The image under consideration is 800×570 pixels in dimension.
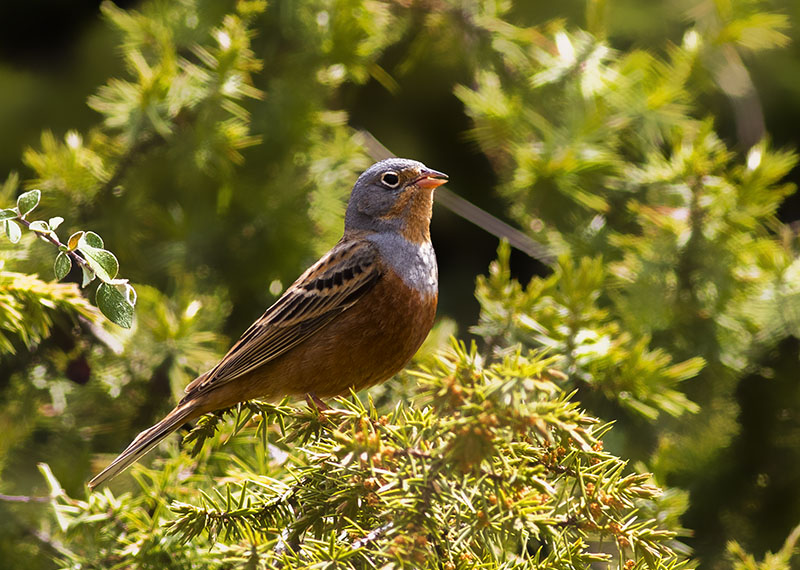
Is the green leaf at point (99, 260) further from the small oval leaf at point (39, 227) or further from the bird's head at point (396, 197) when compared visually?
the bird's head at point (396, 197)

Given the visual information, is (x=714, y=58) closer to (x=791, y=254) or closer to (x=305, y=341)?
(x=791, y=254)

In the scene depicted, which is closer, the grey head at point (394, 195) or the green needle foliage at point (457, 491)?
the green needle foliage at point (457, 491)

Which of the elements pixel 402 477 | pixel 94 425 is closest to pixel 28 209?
pixel 402 477

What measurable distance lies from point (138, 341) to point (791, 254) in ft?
A: 9.37

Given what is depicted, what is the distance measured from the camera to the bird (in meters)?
2.86

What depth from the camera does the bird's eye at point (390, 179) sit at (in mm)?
3490

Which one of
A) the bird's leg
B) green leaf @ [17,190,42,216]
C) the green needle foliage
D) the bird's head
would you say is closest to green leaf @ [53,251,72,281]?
green leaf @ [17,190,42,216]

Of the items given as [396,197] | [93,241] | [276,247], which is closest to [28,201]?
[93,241]

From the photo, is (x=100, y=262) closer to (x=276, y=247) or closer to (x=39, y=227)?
(x=39, y=227)

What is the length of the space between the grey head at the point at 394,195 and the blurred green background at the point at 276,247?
0.49 meters

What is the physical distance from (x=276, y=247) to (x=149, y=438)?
1.31 meters

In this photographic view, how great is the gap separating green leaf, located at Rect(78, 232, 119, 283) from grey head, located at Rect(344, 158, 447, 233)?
1832 mm

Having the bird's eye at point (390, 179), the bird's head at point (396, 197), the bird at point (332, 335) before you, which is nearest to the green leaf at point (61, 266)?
the bird at point (332, 335)

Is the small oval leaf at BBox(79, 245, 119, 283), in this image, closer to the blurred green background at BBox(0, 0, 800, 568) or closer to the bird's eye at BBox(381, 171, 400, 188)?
the blurred green background at BBox(0, 0, 800, 568)
